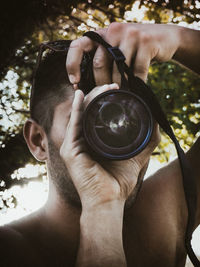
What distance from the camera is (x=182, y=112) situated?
94.9 inches

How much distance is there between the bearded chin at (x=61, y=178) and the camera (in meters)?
1.74

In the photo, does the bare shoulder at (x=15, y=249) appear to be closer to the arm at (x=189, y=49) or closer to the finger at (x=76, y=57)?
the finger at (x=76, y=57)

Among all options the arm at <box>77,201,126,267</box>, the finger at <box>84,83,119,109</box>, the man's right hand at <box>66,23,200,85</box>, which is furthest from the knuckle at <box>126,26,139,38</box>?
the arm at <box>77,201,126,267</box>

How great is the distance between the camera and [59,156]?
176 cm

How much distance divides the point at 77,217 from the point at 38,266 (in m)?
0.42

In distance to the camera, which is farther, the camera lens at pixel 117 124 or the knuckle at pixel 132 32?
the knuckle at pixel 132 32

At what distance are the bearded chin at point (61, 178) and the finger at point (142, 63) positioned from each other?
0.75 m

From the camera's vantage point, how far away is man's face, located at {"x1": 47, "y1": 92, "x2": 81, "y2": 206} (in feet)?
5.76

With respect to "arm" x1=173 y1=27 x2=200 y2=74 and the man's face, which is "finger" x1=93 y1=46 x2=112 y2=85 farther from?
"arm" x1=173 y1=27 x2=200 y2=74

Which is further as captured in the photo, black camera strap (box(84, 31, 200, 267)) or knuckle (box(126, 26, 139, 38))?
knuckle (box(126, 26, 139, 38))

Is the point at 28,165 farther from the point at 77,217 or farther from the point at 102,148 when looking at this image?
the point at 102,148

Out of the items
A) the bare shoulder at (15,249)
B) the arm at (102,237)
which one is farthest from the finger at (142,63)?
the bare shoulder at (15,249)

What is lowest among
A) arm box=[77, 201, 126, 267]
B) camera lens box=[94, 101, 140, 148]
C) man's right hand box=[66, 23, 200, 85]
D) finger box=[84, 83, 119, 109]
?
arm box=[77, 201, 126, 267]

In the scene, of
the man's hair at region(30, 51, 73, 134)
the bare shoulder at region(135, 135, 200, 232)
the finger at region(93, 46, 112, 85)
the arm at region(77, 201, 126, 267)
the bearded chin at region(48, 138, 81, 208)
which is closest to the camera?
the arm at region(77, 201, 126, 267)
